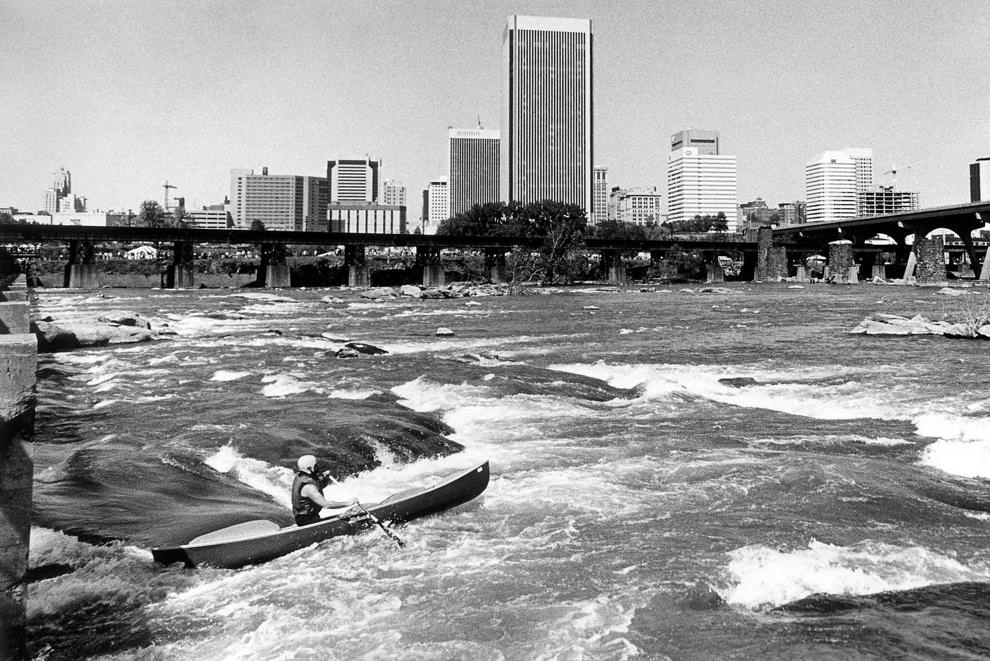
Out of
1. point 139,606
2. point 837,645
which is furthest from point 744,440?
point 139,606

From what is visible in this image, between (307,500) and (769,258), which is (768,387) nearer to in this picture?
(307,500)

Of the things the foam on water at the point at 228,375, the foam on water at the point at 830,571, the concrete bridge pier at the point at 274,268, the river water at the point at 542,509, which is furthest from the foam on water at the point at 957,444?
the concrete bridge pier at the point at 274,268

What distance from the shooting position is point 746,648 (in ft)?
26.0

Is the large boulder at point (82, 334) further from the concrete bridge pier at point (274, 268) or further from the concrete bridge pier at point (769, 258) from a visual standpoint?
the concrete bridge pier at point (769, 258)

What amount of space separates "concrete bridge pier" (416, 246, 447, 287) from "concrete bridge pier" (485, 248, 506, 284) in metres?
8.10

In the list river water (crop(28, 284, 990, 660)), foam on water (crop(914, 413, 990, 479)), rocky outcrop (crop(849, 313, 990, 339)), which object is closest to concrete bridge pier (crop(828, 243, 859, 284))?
rocky outcrop (crop(849, 313, 990, 339))

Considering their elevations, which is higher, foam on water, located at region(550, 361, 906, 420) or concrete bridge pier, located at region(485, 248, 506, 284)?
concrete bridge pier, located at region(485, 248, 506, 284)

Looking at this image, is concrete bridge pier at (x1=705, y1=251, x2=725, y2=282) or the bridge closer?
the bridge

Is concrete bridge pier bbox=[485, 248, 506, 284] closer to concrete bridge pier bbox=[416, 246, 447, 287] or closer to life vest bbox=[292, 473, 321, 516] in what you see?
concrete bridge pier bbox=[416, 246, 447, 287]

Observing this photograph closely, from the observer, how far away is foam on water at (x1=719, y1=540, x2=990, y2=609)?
9172 millimetres

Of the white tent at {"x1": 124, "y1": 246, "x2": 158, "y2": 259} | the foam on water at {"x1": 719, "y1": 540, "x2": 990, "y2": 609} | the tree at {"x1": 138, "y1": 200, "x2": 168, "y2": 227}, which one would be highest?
the tree at {"x1": 138, "y1": 200, "x2": 168, "y2": 227}

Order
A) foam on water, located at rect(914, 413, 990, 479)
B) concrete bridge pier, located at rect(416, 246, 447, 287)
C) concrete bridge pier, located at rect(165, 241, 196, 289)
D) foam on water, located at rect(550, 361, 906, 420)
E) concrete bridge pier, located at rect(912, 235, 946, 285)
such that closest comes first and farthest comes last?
1. foam on water, located at rect(914, 413, 990, 479)
2. foam on water, located at rect(550, 361, 906, 420)
3. concrete bridge pier, located at rect(165, 241, 196, 289)
4. concrete bridge pier, located at rect(416, 246, 447, 287)
5. concrete bridge pier, located at rect(912, 235, 946, 285)

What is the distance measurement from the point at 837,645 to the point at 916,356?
2310 centimetres

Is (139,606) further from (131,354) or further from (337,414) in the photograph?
(131,354)
